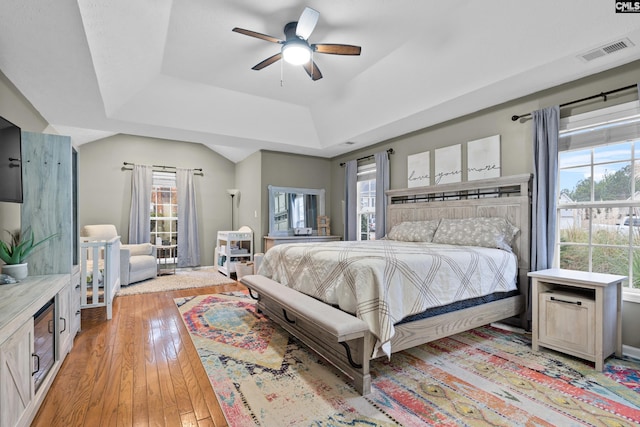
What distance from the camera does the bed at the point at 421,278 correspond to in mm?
2086

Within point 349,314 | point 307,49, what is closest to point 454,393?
point 349,314

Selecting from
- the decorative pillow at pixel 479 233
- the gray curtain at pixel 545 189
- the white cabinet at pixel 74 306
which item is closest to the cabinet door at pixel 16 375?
the white cabinet at pixel 74 306

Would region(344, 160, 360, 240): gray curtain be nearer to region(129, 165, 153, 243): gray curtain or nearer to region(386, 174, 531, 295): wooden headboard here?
region(386, 174, 531, 295): wooden headboard

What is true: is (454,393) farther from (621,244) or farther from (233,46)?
(233,46)

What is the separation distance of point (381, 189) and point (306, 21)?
299 cm

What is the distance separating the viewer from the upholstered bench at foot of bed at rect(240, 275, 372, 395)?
196cm

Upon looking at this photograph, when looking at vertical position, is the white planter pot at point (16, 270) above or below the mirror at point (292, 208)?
below

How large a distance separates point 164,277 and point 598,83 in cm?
671

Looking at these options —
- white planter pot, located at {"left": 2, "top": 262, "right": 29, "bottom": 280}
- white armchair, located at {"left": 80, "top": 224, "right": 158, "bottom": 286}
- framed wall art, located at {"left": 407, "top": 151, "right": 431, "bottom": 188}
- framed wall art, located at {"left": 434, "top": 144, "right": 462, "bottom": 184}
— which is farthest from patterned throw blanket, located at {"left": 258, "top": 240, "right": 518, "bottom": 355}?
white armchair, located at {"left": 80, "top": 224, "right": 158, "bottom": 286}

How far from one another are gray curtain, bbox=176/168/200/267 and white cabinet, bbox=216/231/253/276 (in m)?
0.84

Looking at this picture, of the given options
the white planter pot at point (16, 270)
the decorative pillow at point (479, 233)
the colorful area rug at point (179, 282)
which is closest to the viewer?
the white planter pot at point (16, 270)

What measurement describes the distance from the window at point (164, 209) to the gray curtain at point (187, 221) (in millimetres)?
224

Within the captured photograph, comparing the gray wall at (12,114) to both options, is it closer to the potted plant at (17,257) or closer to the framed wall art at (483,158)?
the potted plant at (17,257)

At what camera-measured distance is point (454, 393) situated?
1992 millimetres
